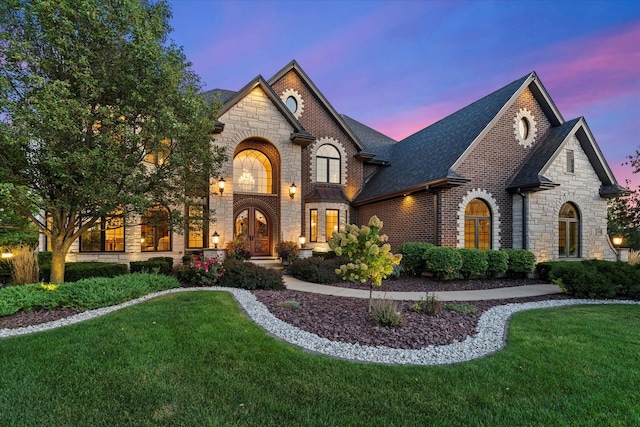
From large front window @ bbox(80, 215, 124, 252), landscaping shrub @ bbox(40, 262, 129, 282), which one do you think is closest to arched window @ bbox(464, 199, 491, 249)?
landscaping shrub @ bbox(40, 262, 129, 282)

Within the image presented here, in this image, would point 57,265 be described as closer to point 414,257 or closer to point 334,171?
point 414,257

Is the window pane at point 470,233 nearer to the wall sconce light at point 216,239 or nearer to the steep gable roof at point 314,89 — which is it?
the steep gable roof at point 314,89

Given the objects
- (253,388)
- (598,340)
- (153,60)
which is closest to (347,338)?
(253,388)

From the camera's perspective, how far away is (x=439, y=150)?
13.8m

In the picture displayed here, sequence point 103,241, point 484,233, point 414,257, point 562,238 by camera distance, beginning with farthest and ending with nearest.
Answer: point 562,238, point 484,233, point 103,241, point 414,257

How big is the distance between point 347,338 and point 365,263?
1.42m

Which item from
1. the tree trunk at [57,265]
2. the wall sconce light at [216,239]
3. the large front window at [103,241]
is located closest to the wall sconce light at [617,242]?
the wall sconce light at [216,239]

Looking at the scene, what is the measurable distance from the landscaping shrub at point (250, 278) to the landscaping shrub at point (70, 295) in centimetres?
228

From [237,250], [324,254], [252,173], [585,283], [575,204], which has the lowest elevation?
[585,283]

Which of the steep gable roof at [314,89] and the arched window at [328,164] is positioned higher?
the steep gable roof at [314,89]

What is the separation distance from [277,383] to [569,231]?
15.2 m

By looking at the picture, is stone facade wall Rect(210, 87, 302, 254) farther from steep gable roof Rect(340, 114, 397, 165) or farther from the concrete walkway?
the concrete walkway

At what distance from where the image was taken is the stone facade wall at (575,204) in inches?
498

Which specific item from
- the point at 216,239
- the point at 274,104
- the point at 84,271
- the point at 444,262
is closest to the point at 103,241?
the point at 84,271
